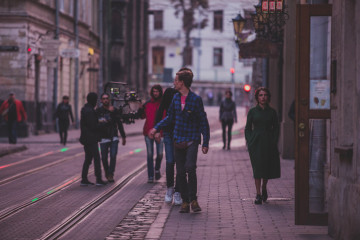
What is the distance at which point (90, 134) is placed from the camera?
15.0 meters

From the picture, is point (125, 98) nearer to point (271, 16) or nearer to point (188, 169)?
point (188, 169)

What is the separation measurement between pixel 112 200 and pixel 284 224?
3611mm

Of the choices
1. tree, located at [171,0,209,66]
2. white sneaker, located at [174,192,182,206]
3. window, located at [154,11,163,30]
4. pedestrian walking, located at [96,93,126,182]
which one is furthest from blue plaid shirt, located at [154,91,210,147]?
window, located at [154,11,163,30]

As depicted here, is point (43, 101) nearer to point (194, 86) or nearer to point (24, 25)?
point (24, 25)

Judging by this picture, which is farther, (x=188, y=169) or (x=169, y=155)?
(x=169, y=155)

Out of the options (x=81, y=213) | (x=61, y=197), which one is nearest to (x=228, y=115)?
(x=61, y=197)

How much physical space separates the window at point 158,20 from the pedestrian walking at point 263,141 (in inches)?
3012

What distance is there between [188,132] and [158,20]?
79.0 m

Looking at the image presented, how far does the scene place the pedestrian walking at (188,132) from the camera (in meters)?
11.0

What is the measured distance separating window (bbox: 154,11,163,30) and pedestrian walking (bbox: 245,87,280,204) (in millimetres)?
76515

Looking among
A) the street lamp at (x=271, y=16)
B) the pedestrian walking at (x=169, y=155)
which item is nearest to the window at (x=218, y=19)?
the street lamp at (x=271, y=16)

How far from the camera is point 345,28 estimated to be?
334 inches

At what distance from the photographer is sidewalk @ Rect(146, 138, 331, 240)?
8906mm

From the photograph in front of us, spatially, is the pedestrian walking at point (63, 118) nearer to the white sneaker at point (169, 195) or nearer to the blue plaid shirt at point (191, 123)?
the white sneaker at point (169, 195)
